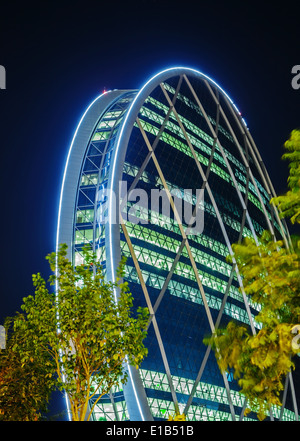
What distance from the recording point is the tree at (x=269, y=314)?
10070 mm

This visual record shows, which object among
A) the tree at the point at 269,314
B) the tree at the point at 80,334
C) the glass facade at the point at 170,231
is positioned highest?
the glass facade at the point at 170,231

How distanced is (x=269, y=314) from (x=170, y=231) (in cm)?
2595

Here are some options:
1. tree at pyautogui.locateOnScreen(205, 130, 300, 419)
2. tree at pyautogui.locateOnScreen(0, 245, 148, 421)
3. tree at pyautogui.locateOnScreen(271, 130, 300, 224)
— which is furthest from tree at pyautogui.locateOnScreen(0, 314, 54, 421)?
tree at pyautogui.locateOnScreen(271, 130, 300, 224)

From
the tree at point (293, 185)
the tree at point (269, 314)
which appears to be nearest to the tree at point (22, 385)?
the tree at point (269, 314)

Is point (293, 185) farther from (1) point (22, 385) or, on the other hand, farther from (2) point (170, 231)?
(2) point (170, 231)

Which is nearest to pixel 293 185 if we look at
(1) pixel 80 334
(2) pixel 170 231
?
(1) pixel 80 334

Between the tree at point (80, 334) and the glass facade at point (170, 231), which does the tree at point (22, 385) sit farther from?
the glass facade at point (170, 231)

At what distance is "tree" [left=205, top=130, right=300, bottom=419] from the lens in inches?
396

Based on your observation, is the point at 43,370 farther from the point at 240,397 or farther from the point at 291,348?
the point at 240,397

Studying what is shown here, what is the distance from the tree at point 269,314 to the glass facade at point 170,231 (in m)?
17.5

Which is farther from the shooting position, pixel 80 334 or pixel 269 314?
pixel 80 334

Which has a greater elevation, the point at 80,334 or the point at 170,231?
the point at 170,231

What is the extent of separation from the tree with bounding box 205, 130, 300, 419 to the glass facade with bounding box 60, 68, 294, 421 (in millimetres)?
17537

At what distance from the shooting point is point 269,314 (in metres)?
10.8
